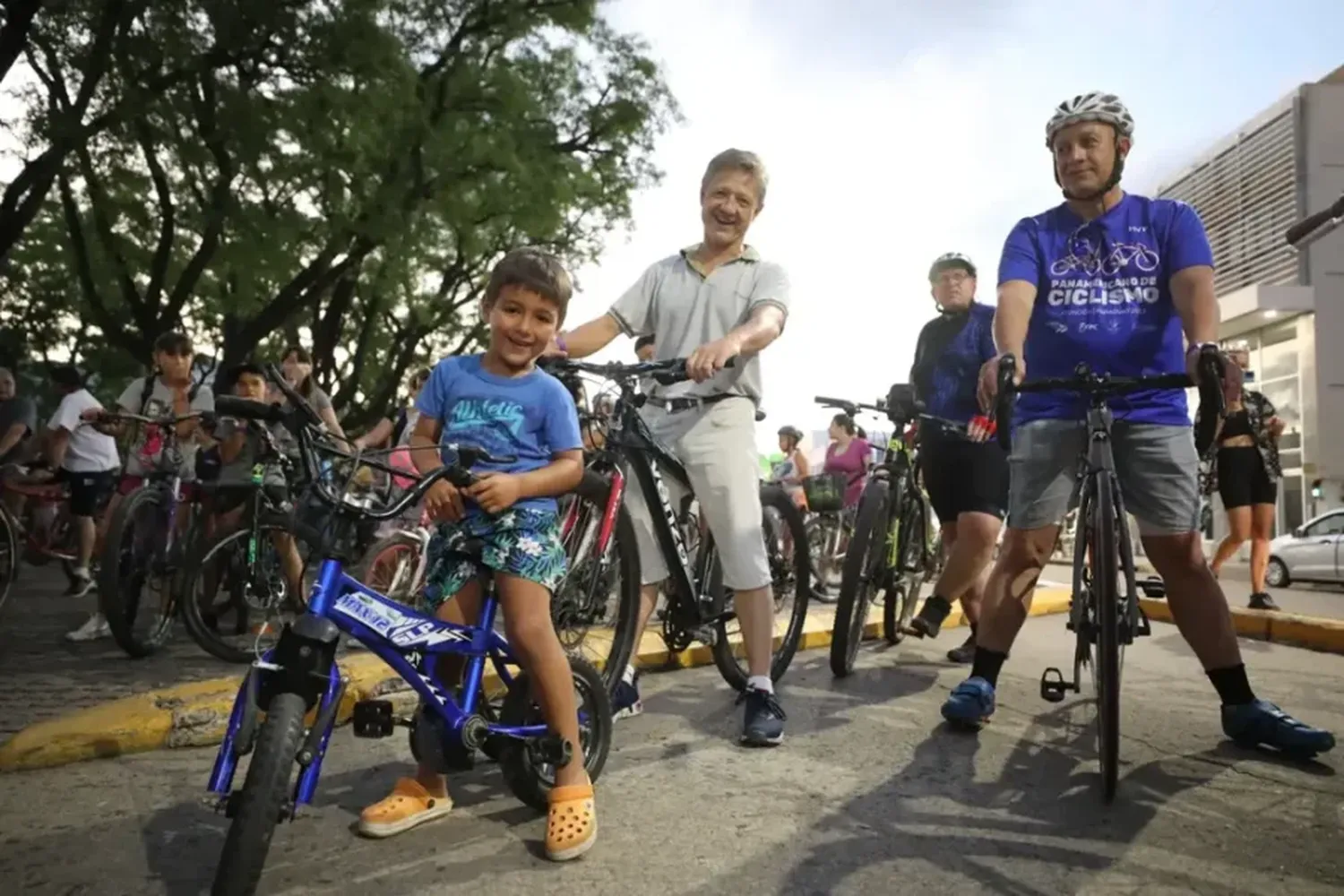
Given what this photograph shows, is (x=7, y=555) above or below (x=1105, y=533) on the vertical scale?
below

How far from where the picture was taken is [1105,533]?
10.0 ft

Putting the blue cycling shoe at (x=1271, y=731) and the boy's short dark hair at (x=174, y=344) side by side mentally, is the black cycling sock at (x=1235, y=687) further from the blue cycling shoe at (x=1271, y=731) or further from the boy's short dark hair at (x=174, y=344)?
the boy's short dark hair at (x=174, y=344)

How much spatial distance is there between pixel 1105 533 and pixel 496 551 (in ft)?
5.93

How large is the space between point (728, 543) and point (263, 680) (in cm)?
201

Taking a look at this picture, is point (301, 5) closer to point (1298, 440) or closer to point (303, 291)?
point (303, 291)

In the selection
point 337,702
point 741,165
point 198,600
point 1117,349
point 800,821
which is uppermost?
point 741,165

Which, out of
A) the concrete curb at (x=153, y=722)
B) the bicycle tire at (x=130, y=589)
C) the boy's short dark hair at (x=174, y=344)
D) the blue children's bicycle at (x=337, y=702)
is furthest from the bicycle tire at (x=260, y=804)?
the boy's short dark hair at (x=174, y=344)

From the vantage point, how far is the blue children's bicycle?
194 cm

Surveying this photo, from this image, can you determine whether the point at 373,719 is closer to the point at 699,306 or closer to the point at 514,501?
the point at 514,501

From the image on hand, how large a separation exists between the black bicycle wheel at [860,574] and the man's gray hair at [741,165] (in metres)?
1.70

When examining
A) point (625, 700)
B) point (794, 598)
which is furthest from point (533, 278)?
point (794, 598)

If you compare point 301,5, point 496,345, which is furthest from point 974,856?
point 301,5

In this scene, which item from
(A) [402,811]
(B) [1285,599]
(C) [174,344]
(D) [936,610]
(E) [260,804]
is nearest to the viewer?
(E) [260,804]

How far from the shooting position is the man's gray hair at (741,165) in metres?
3.77
